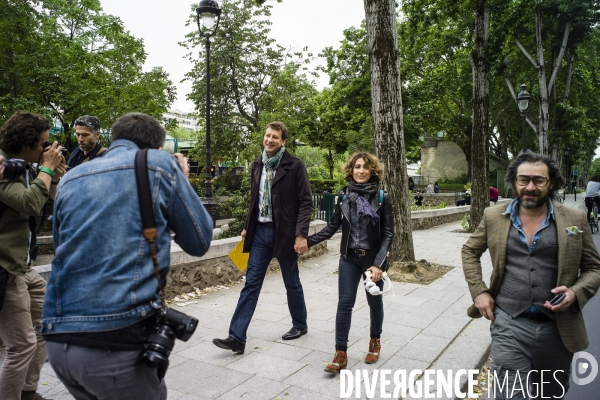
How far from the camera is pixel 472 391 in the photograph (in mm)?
4004

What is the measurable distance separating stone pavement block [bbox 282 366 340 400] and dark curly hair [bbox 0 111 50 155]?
2.52m

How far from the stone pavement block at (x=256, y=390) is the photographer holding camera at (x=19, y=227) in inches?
54.4

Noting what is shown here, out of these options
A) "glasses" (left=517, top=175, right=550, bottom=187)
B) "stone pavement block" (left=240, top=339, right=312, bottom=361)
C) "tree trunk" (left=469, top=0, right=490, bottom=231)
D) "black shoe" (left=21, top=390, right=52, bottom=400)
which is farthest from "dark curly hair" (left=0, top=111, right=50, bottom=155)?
"tree trunk" (left=469, top=0, right=490, bottom=231)

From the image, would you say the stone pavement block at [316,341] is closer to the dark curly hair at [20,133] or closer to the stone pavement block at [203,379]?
the stone pavement block at [203,379]

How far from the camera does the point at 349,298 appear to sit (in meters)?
4.07

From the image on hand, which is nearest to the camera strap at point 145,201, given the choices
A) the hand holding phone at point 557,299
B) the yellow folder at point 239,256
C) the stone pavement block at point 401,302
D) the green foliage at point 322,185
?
the hand holding phone at point 557,299

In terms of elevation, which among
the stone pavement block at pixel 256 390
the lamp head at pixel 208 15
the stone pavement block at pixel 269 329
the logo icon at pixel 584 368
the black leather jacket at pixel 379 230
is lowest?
the logo icon at pixel 584 368

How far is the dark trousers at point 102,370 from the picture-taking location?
1.77 meters

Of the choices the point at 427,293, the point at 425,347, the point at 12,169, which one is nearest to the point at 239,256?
the point at 425,347

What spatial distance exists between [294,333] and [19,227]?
2.80 metres

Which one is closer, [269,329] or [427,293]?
[269,329]

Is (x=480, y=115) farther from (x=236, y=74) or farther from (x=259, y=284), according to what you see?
(x=236, y=74)

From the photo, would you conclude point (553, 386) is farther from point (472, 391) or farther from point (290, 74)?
point (290, 74)

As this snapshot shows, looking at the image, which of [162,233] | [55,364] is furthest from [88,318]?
[162,233]
